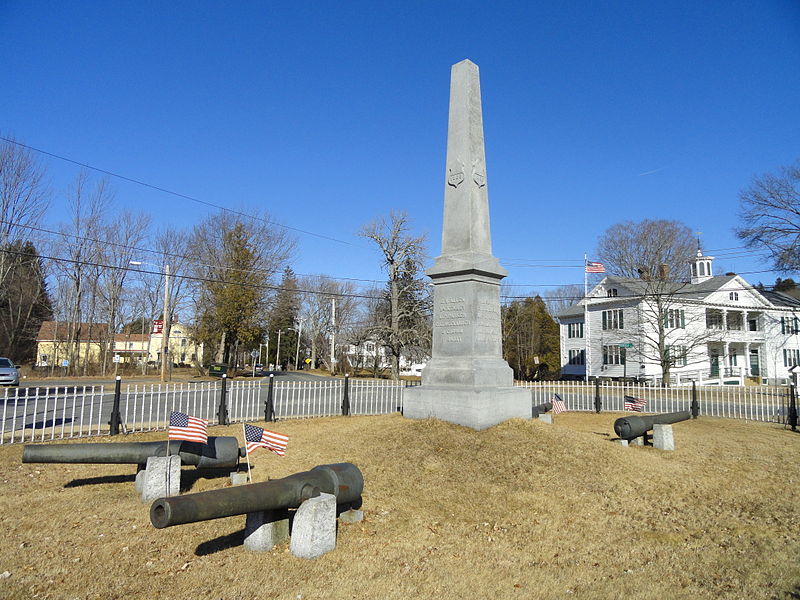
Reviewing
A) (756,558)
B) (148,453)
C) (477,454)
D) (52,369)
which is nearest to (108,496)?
(148,453)

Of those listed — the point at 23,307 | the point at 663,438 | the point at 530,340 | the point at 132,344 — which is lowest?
the point at 663,438

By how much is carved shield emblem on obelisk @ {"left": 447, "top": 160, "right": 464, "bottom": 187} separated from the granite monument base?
12.7 ft

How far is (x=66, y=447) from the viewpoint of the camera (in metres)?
6.30

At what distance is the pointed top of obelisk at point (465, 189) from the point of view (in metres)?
9.72

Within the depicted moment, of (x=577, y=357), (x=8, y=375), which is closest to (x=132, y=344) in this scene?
(x=8, y=375)

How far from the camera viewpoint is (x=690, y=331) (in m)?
37.1

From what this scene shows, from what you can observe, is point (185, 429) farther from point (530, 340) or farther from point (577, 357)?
point (530, 340)

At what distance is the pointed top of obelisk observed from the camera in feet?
31.9

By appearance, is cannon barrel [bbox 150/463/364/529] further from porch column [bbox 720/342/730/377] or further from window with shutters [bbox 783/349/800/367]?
window with shutters [bbox 783/349/800/367]

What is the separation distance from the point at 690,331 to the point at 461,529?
37352mm

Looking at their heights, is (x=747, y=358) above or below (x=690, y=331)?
below

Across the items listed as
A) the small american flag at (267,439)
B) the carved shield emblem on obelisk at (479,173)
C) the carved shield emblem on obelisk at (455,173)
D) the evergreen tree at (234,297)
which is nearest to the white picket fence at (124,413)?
the small american flag at (267,439)

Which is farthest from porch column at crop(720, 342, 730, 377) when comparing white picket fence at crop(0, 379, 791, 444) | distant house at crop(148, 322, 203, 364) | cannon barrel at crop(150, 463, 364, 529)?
distant house at crop(148, 322, 203, 364)

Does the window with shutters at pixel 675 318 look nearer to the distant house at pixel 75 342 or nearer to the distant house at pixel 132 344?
the distant house at pixel 75 342
